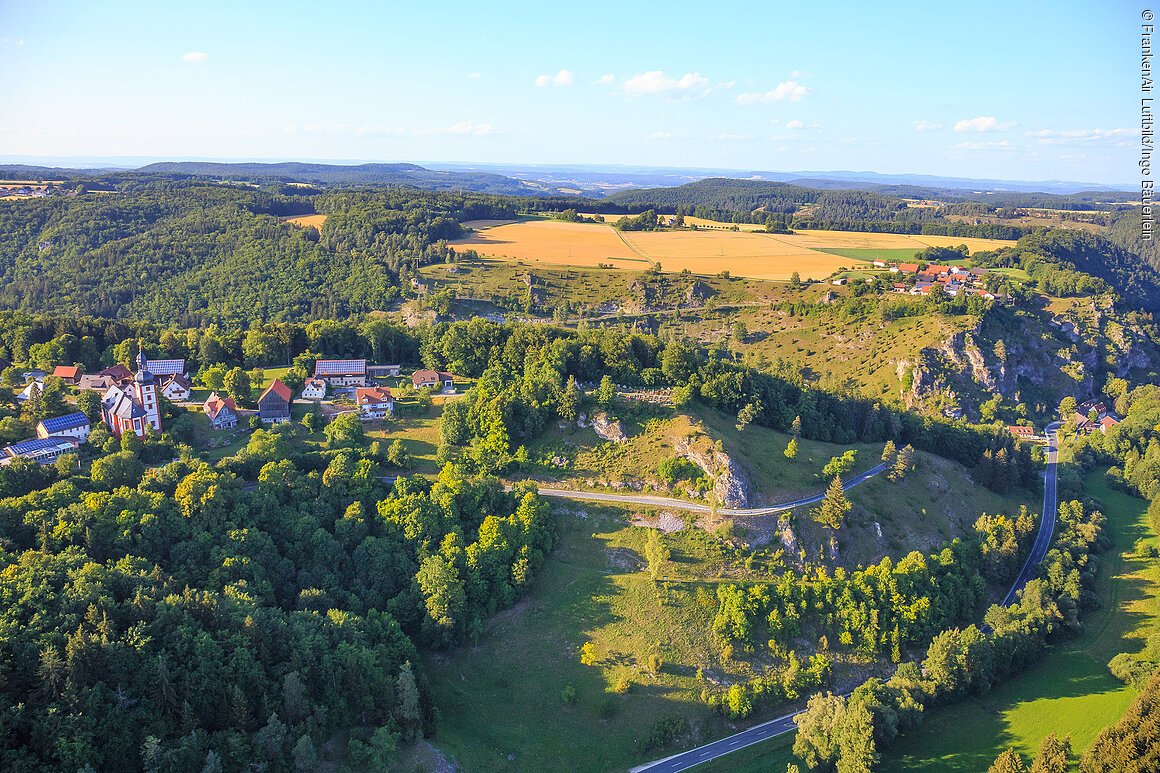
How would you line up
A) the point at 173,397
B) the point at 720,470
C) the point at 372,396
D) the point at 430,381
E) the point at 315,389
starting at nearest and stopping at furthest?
1. the point at 720,470
2. the point at 372,396
3. the point at 173,397
4. the point at 315,389
5. the point at 430,381

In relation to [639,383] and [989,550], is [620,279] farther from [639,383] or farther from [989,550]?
[989,550]

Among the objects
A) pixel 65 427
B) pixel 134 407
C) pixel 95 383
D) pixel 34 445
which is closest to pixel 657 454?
pixel 134 407

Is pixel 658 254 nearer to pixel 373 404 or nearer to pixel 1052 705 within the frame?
pixel 373 404

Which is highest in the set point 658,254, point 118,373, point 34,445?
point 658,254

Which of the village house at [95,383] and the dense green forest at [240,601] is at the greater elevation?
the village house at [95,383]

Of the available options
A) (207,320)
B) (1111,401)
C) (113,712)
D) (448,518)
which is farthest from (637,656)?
(1111,401)

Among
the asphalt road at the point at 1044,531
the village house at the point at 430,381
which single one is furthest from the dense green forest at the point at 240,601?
the asphalt road at the point at 1044,531

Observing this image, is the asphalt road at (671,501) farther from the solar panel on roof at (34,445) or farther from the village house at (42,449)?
the solar panel on roof at (34,445)
